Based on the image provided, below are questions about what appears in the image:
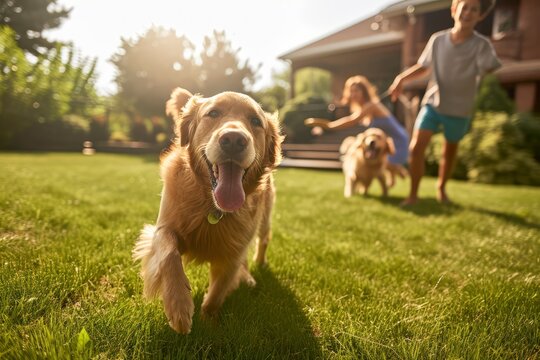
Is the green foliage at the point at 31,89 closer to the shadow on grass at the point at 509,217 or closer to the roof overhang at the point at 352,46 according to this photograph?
the roof overhang at the point at 352,46

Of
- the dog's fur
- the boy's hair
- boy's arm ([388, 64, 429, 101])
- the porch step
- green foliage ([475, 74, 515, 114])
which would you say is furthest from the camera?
the porch step

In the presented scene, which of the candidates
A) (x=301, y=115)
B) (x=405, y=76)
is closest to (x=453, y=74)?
(x=405, y=76)

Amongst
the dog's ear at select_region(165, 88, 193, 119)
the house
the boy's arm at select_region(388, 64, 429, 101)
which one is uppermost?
the house

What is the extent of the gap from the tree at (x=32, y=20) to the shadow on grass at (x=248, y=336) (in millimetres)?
21545

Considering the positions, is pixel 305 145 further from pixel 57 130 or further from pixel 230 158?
pixel 230 158

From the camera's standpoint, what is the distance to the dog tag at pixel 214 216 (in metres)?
2.03

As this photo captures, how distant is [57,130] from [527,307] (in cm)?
2220

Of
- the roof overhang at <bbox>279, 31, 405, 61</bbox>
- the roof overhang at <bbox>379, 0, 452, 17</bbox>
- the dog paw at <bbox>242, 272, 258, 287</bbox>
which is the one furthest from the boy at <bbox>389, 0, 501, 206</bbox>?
the roof overhang at <bbox>279, 31, 405, 61</bbox>

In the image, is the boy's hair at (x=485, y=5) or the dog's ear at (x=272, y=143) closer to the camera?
the dog's ear at (x=272, y=143)

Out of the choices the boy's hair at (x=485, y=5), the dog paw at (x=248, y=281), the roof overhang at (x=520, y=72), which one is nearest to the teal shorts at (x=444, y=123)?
the boy's hair at (x=485, y=5)

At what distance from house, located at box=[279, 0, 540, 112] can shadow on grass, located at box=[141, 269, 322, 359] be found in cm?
1591

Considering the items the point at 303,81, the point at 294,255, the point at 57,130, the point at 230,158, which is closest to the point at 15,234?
the point at 230,158

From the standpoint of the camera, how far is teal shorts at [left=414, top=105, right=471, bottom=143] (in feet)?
17.2

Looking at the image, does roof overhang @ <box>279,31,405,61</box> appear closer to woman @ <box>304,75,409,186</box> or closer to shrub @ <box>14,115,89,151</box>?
woman @ <box>304,75,409,186</box>
